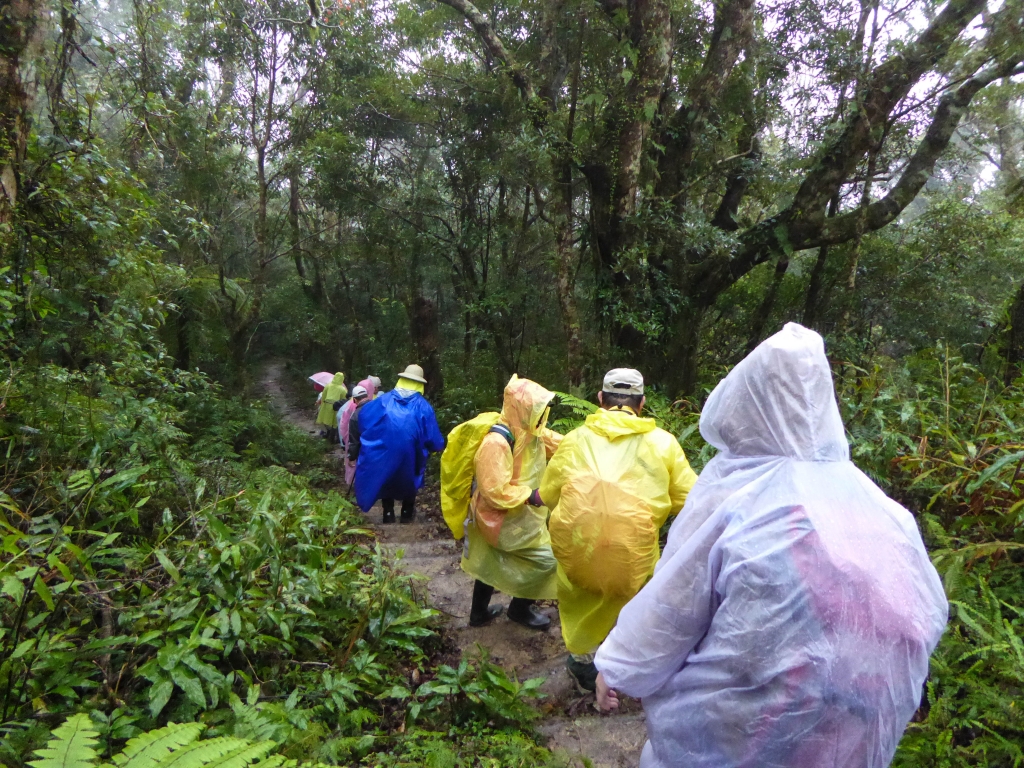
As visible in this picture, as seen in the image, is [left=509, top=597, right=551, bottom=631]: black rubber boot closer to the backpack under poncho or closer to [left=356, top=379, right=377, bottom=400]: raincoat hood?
the backpack under poncho

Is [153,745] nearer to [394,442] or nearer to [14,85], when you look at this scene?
[394,442]

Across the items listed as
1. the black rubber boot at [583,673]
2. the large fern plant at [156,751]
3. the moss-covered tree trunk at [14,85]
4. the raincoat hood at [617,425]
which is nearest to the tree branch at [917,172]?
the raincoat hood at [617,425]

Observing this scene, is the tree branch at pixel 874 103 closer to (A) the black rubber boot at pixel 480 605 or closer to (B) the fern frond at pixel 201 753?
(A) the black rubber boot at pixel 480 605

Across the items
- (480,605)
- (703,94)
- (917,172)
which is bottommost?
(480,605)

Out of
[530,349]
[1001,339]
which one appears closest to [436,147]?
[530,349]

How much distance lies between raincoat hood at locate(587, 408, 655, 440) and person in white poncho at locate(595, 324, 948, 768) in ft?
3.63

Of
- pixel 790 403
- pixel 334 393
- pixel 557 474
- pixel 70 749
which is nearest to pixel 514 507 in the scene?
pixel 557 474

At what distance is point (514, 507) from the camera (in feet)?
12.0

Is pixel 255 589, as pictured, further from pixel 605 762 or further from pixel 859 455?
pixel 859 455

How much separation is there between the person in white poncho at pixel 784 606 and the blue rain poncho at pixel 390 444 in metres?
4.67

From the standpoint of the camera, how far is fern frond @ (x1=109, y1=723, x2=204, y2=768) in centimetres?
159

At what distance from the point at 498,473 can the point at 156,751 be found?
7.27 ft

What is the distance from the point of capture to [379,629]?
11.5ft

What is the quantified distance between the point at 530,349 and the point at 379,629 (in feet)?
26.7
